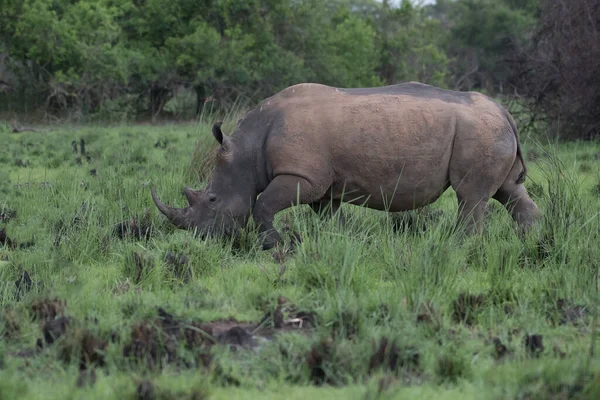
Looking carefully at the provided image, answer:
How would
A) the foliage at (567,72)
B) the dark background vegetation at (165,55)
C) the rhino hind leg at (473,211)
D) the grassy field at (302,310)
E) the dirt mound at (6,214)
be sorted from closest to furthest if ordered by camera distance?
the grassy field at (302,310), the rhino hind leg at (473,211), the dirt mound at (6,214), the foliage at (567,72), the dark background vegetation at (165,55)

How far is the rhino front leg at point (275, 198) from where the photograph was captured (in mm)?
6508

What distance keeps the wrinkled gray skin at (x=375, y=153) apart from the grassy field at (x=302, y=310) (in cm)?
26

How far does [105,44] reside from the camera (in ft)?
74.8

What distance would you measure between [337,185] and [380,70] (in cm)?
2772

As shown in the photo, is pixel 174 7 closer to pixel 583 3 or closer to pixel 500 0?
→ pixel 583 3

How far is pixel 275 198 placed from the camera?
6.52m

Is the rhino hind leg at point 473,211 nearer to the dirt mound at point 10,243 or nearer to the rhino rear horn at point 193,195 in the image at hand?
the rhino rear horn at point 193,195

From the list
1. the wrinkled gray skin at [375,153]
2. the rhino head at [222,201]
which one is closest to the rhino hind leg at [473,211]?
the wrinkled gray skin at [375,153]

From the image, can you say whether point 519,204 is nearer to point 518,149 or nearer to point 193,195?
point 518,149

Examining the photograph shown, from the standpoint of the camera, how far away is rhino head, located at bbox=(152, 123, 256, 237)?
269 inches

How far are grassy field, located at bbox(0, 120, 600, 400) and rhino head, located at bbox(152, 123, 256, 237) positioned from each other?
0.60ft

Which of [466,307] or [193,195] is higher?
[466,307]

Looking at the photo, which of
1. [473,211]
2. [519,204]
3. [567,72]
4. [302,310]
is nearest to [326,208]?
[473,211]

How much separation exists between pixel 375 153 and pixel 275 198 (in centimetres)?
79
